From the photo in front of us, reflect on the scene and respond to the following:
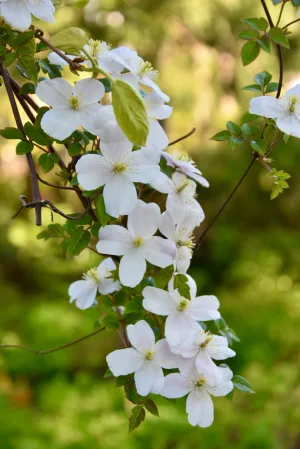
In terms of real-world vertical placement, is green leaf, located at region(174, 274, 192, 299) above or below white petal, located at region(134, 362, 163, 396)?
above

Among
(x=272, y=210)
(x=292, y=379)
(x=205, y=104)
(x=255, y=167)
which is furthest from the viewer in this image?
(x=205, y=104)

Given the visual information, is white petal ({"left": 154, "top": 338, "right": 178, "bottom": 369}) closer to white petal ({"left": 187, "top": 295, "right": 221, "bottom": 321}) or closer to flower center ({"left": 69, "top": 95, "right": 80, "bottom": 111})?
white petal ({"left": 187, "top": 295, "right": 221, "bottom": 321})

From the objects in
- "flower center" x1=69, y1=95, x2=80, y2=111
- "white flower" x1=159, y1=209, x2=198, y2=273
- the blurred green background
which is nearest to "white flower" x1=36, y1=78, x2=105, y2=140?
"flower center" x1=69, y1=95, x2=80, y2=111

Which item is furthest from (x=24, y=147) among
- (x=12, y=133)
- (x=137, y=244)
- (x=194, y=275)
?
(x=194, y=275)

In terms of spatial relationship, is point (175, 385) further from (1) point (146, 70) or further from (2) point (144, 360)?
(1) point (146, 70)

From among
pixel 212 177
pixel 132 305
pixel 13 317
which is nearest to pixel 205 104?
pixel 212 177

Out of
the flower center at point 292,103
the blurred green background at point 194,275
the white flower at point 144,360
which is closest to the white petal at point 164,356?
the white flower at point 144,360

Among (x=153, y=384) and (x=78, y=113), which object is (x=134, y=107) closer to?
(x=78, y=113)
